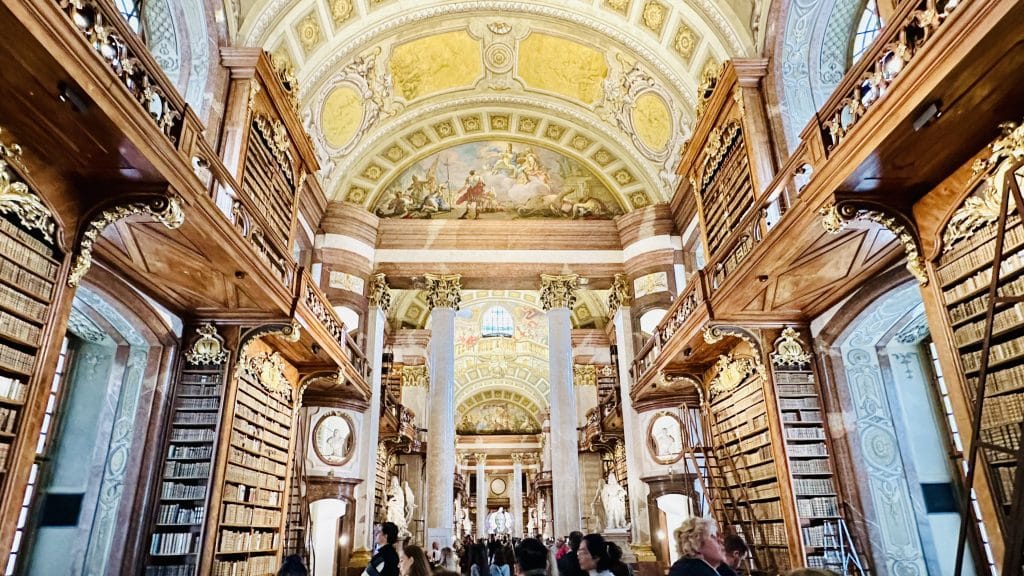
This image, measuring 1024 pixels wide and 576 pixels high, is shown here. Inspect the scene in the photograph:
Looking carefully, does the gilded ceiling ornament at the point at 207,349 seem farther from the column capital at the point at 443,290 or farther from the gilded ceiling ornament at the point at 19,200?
the column capital at the point at 443,290

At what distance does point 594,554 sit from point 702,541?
1.99 ft

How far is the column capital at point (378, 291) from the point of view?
1480 cm

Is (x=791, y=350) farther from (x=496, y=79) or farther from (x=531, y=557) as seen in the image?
(x=496, y=79)

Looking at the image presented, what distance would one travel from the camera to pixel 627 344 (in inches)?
580

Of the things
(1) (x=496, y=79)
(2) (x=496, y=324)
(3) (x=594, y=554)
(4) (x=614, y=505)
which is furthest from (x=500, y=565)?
(2) (x=496, y=324)

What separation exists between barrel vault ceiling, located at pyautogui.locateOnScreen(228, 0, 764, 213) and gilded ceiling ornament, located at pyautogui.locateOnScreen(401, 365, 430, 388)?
864 centimetres

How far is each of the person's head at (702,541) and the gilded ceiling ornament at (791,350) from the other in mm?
5443

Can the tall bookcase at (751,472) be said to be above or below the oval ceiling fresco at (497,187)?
below

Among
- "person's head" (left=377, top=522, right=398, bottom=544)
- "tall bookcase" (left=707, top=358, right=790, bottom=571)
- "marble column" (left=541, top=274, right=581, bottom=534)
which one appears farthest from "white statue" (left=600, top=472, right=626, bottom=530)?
"person's head" (left=377, top=522, right=398, bottom=544)

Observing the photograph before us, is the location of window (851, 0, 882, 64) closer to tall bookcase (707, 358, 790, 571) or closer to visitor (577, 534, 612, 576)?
tall bookcase (707, 358, 790, 571)

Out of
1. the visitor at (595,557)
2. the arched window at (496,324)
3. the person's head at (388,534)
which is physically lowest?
the visitor at (595,557)

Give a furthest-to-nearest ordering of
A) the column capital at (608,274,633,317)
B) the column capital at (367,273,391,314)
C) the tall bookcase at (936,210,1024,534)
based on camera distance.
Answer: the column capital at (608,274,633,317), the column capital at (367,273,391,314), the tall bookcase at (936,210,1024,534)

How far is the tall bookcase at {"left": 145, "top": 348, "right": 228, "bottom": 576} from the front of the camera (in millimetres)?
7328

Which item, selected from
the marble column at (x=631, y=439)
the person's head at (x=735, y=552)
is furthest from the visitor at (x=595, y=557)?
the marble column at (x=631, y=439)
